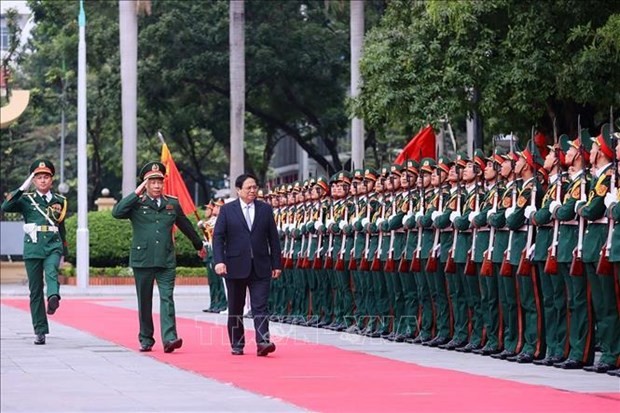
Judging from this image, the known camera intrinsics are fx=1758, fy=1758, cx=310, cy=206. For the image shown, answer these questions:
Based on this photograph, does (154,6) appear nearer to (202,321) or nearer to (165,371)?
(202,321)

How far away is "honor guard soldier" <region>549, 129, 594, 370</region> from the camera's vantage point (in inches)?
615

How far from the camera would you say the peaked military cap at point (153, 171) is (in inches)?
732

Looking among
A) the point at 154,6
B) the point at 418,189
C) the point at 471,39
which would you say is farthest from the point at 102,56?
the point at 418,189

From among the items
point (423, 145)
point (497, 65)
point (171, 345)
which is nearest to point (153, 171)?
point (171, 345)

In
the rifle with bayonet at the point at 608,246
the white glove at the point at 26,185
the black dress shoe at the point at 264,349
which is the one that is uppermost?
the white glove at the point at 26,185

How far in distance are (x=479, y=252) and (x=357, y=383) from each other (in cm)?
391

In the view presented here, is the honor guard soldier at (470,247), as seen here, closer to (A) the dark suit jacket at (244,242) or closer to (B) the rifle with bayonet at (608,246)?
(A) the dark suit jacket at (244,242)

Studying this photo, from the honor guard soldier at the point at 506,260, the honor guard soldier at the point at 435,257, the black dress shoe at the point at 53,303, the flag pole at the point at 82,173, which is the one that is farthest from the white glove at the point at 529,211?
the flag pole at the point at 82,173

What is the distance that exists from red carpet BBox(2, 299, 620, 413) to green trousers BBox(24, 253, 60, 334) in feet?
3.13

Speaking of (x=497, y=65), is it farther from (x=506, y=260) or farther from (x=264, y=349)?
(x=264, y=349)

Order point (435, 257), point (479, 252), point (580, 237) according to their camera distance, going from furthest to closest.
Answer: point (435, 257)
point (479, 252)
point (580, 237)

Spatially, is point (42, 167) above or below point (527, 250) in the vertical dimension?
above

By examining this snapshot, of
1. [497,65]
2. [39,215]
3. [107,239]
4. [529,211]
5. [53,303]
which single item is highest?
[497,65]

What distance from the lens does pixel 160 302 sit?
18.5 meters
